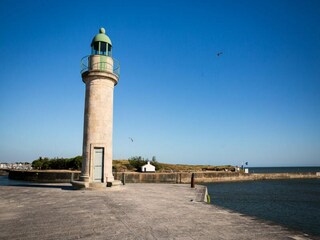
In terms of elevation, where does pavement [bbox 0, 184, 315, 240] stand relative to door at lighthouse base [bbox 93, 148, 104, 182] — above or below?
A: below

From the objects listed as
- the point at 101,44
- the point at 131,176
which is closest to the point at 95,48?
the point at 101,44

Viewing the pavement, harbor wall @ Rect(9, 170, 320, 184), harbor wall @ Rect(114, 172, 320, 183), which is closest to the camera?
the pavement

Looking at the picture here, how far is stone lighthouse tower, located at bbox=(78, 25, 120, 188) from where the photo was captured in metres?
16.3

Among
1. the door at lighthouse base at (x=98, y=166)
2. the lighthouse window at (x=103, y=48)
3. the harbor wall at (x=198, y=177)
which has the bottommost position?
the harbor wall at (x=198, y=177)

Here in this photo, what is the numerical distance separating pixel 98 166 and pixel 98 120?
3145 millimetres

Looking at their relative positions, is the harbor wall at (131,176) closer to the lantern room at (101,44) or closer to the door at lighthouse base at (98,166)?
the door at lighthouse base at (98,166)

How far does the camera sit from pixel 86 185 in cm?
1567

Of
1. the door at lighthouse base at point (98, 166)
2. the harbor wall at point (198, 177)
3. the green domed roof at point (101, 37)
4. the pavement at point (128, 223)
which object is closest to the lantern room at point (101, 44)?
the green domed roof at point (101, 37)


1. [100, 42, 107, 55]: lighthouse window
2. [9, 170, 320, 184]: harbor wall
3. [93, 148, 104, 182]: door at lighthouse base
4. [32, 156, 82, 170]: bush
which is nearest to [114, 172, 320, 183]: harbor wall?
[9, 170, 320, 184]: harbor wall

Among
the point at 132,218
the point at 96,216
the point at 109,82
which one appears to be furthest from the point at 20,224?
the point at 109,82

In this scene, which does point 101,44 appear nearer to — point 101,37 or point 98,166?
point 101,37

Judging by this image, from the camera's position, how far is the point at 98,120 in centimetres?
1650

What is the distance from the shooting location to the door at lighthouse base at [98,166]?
16.3 m

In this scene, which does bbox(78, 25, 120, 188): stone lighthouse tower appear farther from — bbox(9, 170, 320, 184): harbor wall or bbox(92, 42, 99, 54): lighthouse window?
bbox(9, 170, 320, 184): harbor wall
